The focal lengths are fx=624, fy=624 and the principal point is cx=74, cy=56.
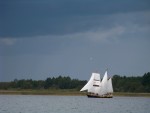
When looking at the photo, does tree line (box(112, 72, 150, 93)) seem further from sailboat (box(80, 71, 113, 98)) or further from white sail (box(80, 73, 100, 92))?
sailboat (box(80, 71, 113, 98))

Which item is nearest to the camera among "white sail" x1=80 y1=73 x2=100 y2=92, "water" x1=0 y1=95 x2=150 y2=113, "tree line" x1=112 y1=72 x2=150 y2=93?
"water" x1=0 y1=95 x2=150 y2=113

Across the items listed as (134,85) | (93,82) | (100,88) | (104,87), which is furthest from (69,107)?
(134,85)

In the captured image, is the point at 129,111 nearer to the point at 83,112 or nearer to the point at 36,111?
the point at 83,112

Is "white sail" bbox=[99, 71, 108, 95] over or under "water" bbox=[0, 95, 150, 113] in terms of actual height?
over

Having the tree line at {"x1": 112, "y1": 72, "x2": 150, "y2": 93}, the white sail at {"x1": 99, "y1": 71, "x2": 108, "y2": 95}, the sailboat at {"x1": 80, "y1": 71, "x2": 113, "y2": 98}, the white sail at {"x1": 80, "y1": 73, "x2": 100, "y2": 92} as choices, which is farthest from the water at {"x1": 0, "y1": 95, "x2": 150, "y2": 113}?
the tree line at {"x1": 112, "y1": 72, "x2": 150, "y2": 93}

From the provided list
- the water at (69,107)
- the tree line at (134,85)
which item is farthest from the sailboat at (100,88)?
the water at (69,107)

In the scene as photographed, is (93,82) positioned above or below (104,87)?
above

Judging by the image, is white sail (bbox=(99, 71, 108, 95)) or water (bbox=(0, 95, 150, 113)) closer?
water (bbox=(0, 95, 150, 113))

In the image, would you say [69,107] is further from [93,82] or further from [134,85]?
[134,85]

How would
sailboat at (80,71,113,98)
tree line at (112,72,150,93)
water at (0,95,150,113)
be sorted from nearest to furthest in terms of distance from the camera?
water at (0,95,150,113) → sailboat at (80,71,113,98) → tree line at (112,72,150,93)

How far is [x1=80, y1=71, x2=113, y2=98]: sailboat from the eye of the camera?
15375 centimetres

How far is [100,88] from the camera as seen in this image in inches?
6107

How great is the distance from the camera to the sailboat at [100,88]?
15375 centimetres

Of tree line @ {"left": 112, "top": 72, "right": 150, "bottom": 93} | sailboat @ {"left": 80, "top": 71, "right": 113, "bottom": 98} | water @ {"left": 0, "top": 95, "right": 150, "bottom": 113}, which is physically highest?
tree line @ {"left": 112, "top": 72, "right": 150, "bottom": 93}
